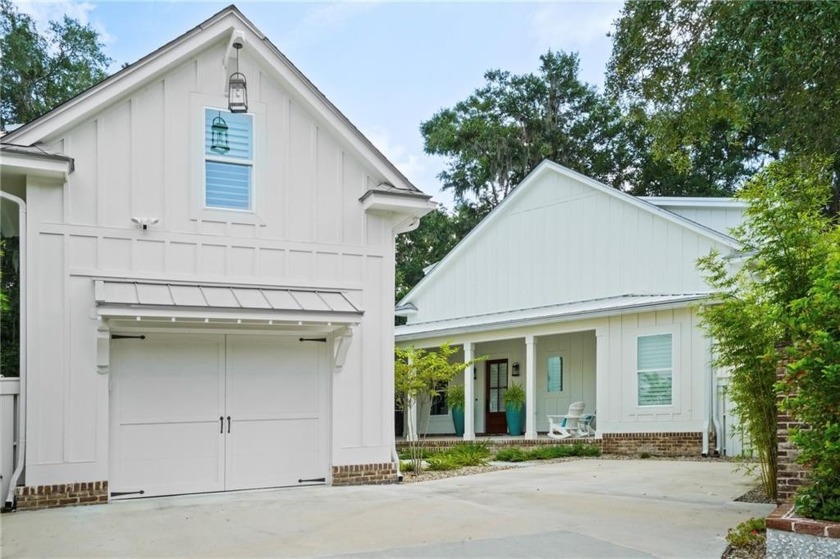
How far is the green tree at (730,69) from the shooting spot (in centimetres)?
891

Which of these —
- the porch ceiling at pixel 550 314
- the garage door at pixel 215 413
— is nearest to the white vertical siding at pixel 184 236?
the garage door at pixel 215 413

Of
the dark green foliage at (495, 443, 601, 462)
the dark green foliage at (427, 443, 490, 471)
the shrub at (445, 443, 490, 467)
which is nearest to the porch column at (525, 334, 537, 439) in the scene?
the dark green foliage at (495, 443, 601, 462)

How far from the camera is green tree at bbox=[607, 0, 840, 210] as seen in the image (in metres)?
8.91

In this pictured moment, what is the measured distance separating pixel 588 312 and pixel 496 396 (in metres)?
5.54

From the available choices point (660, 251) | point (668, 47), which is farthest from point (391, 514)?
point (660, 251)

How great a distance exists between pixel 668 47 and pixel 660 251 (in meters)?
7.33

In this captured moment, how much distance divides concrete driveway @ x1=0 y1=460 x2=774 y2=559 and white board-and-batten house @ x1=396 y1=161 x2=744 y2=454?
4.63 m

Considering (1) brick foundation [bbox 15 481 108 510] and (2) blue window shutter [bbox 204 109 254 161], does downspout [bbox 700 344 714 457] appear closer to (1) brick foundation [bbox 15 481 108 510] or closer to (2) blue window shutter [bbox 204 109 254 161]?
(2) blue window shutter [bbox 204 109 254 161]

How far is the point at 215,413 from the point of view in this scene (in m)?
10.5

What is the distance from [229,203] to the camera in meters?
10.8

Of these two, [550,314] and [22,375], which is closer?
[22,375]

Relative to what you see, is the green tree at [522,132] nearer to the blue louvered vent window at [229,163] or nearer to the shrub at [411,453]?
the shrub at [411,453]

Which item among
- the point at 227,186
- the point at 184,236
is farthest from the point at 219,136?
the point at 184,236

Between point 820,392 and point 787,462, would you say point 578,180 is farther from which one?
point 820,392
